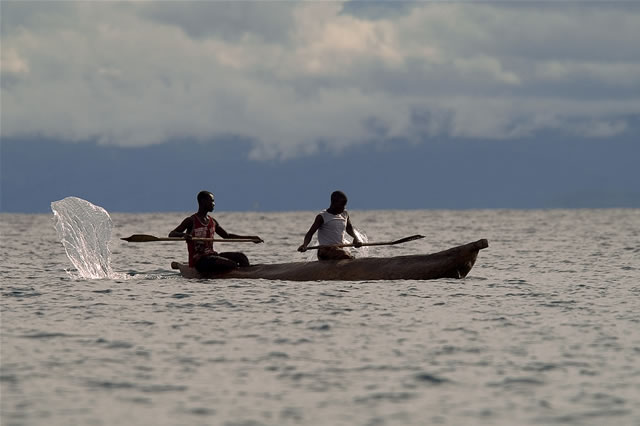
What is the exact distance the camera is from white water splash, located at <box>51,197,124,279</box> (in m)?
18.9

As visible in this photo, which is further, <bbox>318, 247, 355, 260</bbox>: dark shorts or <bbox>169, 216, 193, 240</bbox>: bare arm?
<bbox>318, 247, 355, 260</bbox>: dark shorts

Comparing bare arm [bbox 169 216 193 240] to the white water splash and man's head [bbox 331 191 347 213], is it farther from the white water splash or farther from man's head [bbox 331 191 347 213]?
man's head [bbox 331 191 347 213]

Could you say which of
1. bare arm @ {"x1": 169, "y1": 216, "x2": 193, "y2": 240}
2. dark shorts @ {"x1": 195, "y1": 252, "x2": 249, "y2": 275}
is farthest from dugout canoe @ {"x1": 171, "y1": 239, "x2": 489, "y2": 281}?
bare arm @ {"x1": 169, "y1": 216, "x2": 193, "y2": 240}

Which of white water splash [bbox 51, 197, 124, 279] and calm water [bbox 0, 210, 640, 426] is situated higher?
white water splash [bbox 51, 197, 124, 279]

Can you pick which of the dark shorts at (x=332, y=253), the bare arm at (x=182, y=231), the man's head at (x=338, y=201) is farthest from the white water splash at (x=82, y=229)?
the man's head at (x=338, y=201)

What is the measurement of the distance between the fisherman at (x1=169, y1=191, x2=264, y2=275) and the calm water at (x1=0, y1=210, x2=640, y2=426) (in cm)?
→ 54

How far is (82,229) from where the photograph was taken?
19.3 m

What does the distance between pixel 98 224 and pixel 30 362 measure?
9647mm

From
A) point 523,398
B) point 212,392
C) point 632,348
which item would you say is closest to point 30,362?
point 212,392

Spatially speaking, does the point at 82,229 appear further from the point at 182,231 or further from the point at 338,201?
the point at 338,201

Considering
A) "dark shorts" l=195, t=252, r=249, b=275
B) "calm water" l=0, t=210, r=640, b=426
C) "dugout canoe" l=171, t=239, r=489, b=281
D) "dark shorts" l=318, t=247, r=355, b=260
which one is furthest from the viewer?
"dark shorts" l=195, t=252, r=249, b=275

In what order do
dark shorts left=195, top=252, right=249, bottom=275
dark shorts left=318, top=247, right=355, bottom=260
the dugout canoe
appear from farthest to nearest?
dark shorts left=195, top=252, right=249, bottom=275
dark shorts left=318, top=247, right=355, bottom=260
the dugout canoe

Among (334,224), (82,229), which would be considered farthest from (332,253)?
(82,229)

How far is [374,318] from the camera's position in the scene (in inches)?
507
